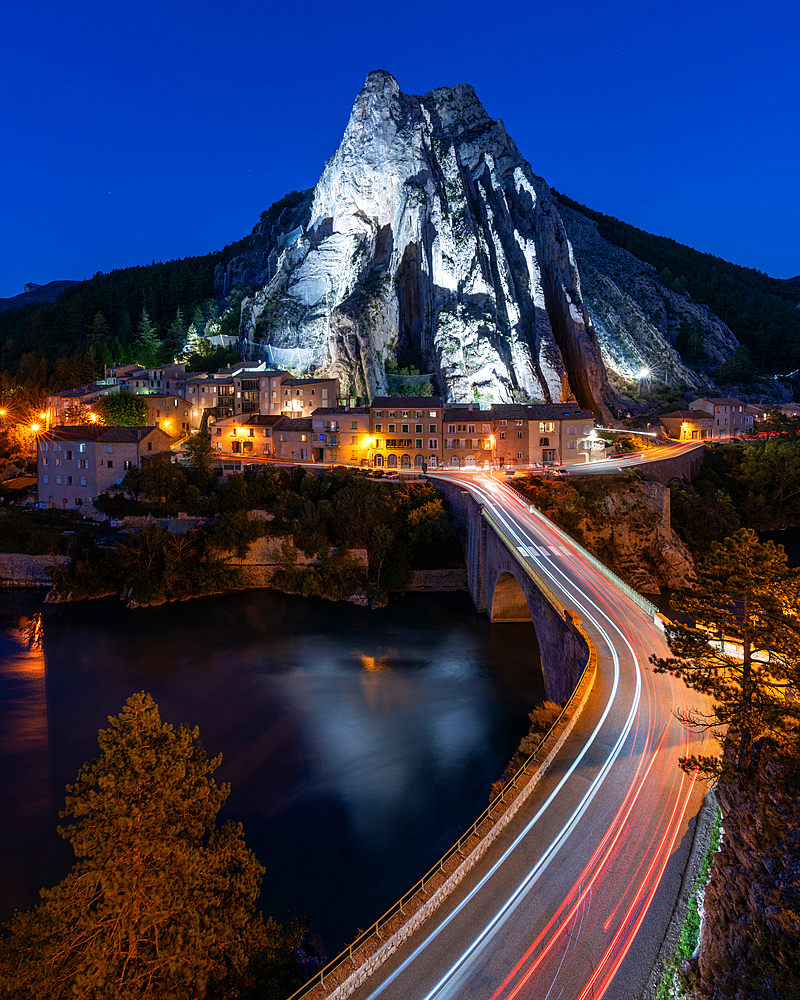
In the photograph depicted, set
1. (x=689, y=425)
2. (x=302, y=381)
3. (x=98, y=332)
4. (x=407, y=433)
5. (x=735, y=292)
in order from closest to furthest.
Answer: (x=407, y=433) → (x=689, y=425) → (x=302, y=381) → (x=98, y=332) → (x=735, y=292)

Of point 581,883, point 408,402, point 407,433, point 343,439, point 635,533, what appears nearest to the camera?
point 581,883

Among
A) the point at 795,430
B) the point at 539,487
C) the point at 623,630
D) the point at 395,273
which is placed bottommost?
the point at 623,630

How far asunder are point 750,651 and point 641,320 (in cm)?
8784

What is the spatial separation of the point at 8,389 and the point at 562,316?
235ft

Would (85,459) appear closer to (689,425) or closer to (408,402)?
(408,402)

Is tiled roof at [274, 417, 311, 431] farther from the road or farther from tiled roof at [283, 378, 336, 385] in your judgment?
the road

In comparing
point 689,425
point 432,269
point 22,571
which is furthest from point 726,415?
point 22,571

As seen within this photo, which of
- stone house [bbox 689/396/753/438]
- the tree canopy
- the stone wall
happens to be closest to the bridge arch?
the stone wall

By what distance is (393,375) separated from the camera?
227ft

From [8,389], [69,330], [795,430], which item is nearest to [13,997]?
[8,389]

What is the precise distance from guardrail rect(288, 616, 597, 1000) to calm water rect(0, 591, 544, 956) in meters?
3.79

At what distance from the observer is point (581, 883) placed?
9.30 metres

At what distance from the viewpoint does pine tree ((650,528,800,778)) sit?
10.6 m

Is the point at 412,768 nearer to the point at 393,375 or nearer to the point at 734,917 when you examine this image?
the point at 734,917
